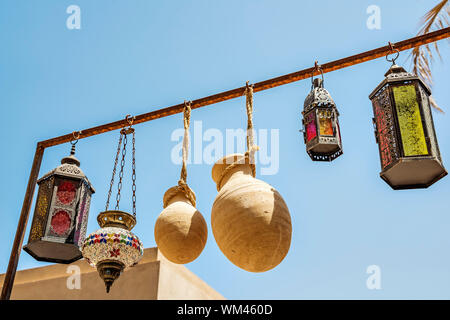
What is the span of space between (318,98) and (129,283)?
902 centimetres

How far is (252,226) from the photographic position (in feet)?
7.35

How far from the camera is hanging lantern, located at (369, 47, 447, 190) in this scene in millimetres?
2365

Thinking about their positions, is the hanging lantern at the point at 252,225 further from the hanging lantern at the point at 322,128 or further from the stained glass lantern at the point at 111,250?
the stained glass lantern at the point at 111,250

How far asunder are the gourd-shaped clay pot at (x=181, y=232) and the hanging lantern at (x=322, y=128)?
81cm

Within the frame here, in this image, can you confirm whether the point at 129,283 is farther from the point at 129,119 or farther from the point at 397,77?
the point at 397,77

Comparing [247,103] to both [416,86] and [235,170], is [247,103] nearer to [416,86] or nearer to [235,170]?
[235,170]

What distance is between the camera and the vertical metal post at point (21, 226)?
356 centimetres

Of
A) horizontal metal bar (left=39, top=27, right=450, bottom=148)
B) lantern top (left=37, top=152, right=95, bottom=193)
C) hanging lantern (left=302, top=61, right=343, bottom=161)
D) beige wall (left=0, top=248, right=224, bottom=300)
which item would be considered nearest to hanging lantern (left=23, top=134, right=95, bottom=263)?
lantern top (left=37, top=152, right=95, bottom=193)

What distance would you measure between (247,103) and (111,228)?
3.70 feet

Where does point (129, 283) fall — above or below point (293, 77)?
above

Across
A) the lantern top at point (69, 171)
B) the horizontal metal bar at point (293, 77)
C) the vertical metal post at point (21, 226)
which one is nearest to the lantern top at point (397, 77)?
the horizontal metal bar at point (293, 77)

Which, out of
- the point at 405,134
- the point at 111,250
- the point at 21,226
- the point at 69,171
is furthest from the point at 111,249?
the point at 405,134

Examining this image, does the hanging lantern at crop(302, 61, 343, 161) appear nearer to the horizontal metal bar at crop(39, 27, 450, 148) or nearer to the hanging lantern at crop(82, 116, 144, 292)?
the horizontal metal bar at crop(39, 27, 450, 148)

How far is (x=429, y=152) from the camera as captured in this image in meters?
2.34
